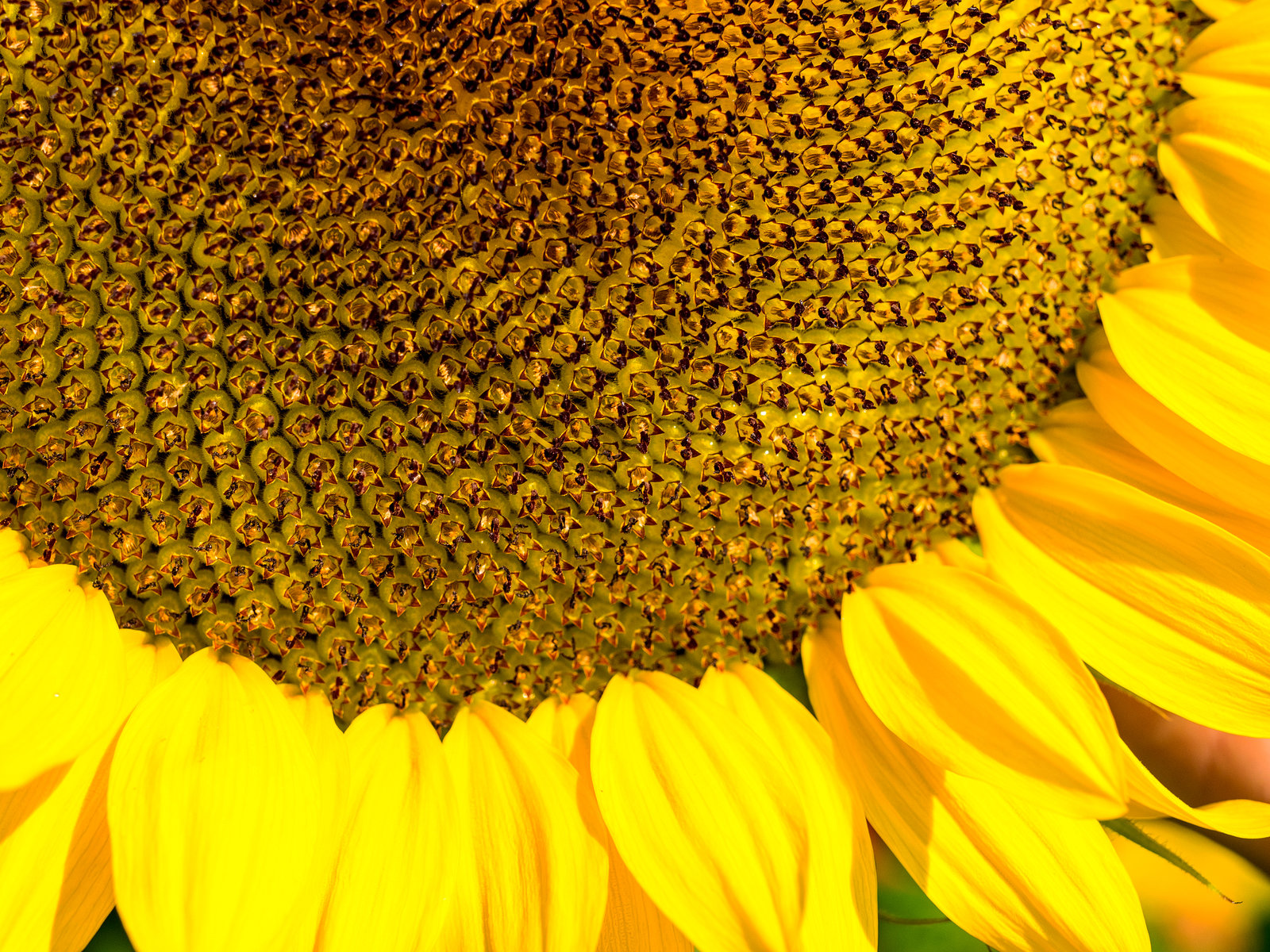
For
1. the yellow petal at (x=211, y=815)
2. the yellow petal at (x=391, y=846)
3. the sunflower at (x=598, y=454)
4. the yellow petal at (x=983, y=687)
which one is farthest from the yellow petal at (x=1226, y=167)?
the yellow petal at (x=211, y=815)

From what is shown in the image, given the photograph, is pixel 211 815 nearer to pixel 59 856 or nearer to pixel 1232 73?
pixel 59 856

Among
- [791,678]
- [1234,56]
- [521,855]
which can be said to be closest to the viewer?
[521,855]

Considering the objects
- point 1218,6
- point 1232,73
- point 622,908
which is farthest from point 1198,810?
point 1218,6

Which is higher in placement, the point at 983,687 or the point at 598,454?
the point at 598,454

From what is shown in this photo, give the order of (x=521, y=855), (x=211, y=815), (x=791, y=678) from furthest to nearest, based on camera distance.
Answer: (x=791, y=678)
(x=521, y=855)
(x=211, y=815)

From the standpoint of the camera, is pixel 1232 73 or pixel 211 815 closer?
pixel 211 815

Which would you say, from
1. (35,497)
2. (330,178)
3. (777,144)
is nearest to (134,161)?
(330,178)

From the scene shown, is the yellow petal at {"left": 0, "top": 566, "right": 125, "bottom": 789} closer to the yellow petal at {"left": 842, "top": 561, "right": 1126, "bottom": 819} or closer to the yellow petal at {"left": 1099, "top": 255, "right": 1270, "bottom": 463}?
the yellow petal at {"left": 842, "top": 561, "right": 1126, "bottom": 819}
